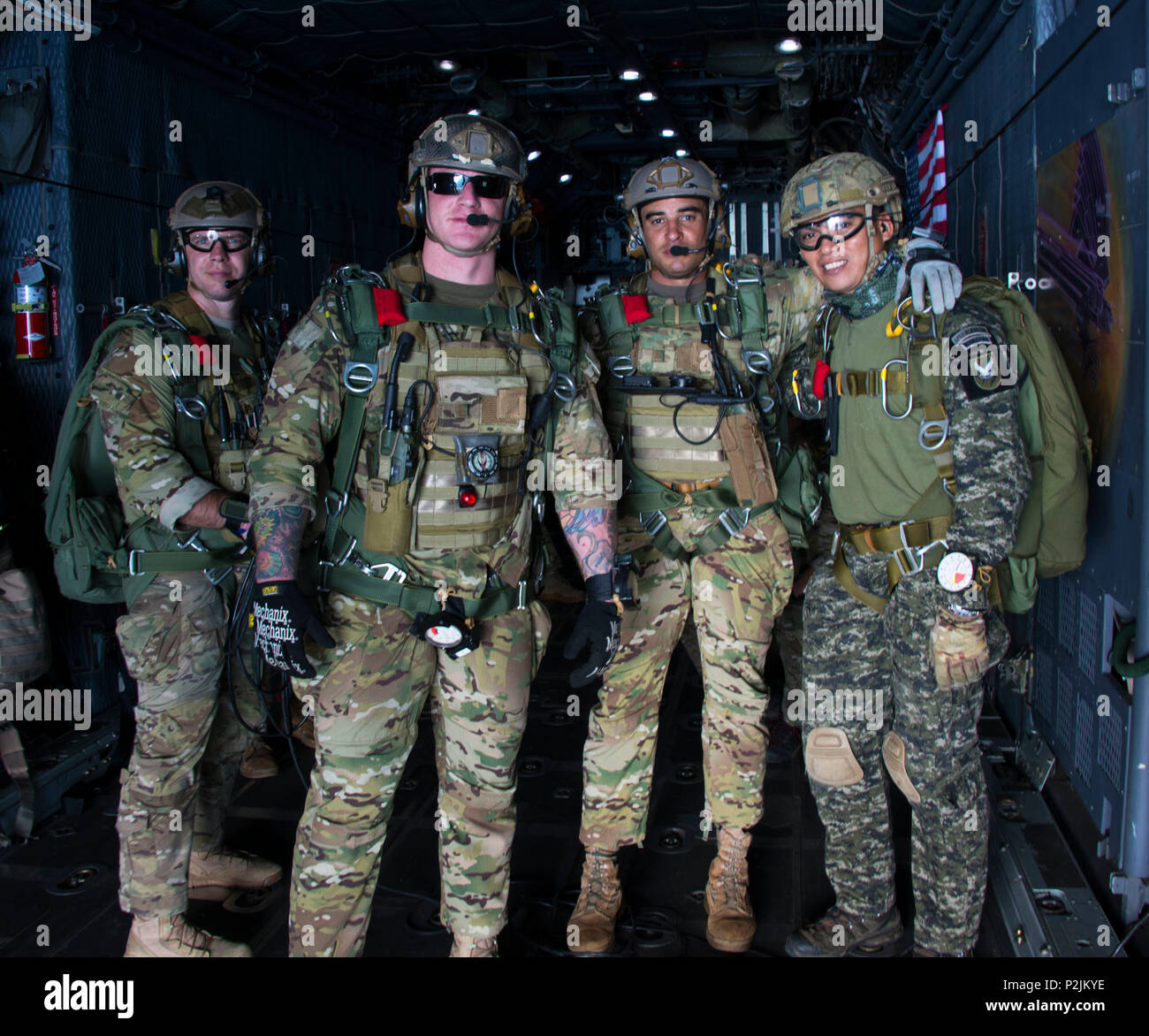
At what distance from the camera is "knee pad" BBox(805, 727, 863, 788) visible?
2.80 meters

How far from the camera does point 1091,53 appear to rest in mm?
2887

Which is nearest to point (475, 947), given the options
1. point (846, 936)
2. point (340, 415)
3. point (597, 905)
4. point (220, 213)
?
point (597, 905)

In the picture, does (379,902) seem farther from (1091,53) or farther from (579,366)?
(1091,53)

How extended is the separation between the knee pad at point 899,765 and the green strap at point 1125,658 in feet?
1.99

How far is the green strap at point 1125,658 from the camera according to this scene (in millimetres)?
2498

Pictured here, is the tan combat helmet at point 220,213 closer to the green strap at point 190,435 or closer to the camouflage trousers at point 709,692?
the green strap at point 190,435

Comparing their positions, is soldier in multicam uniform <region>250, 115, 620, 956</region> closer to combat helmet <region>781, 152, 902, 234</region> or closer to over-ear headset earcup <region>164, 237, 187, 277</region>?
combat helmet <region>781, 152, 902, 234</region>

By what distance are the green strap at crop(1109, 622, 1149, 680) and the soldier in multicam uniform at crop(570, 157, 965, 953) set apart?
0.99 metres

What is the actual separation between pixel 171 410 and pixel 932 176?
4.78 m

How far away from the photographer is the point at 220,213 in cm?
324

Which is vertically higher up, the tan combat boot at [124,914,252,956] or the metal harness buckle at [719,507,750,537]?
the metal harness buckle at [719,507,750,537]

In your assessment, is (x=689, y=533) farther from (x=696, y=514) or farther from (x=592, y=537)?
(x=592, y=537)

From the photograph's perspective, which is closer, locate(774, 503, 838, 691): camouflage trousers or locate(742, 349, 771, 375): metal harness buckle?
locate(742, 349, 771, 375): metal harness buckle

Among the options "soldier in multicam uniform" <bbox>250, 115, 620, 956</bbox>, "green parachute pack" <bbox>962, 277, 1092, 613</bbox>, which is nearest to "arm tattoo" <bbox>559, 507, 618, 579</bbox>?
"soldier in multicam uniform" <bbox>250, 115, 620, 956</bbox>
